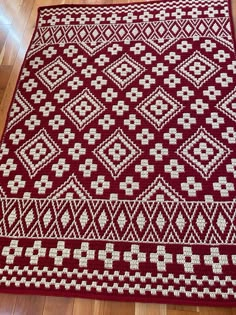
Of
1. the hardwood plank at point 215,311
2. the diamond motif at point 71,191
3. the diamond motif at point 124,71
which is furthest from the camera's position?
the diamond motif at point 124,71

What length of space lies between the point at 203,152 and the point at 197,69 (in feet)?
1.23

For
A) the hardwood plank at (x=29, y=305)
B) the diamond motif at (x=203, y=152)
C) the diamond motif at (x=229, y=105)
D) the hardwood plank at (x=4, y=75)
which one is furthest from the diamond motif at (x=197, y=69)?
the hardwood plank at (x=29, y=305)

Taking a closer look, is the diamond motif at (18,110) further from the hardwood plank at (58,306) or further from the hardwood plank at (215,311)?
the hardwood plank at (215,311)

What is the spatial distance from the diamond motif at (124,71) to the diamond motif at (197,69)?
6.4 inches

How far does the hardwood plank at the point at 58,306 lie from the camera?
1039 mm

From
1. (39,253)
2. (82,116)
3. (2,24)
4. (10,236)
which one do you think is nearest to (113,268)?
(39,253)

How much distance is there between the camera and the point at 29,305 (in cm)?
106

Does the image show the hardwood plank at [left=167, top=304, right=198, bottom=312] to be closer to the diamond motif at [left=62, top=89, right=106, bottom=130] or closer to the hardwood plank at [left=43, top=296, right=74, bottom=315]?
the hardwood plank at [left=43, top=296, right=74, bottom=315]

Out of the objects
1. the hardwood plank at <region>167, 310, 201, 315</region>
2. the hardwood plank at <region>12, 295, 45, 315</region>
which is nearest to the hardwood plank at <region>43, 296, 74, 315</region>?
the hardwood plank at <region>12, 295, 45, 315</region>

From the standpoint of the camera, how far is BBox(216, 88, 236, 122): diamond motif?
4.32 ft

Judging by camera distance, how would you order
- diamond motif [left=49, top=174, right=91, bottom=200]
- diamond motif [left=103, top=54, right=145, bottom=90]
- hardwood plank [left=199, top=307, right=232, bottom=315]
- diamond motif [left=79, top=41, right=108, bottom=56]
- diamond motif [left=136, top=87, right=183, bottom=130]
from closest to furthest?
hardwood plank [left=199, top=307, right=232, bottom=315]
diamond motif [left=49, top=174, right=91, bottom=200]
diamond motif [left=136, top=87, right=183, bottom=130]
diamond motif [left=103, top=54, right=145, bottom=90]
diamond motif [left=79, top=41, right=108, bottom=56]

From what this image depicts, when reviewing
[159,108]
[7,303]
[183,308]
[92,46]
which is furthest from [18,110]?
Answer: [183,308]

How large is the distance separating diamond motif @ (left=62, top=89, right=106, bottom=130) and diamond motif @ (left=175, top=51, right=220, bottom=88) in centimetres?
35

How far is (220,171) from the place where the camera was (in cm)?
121
